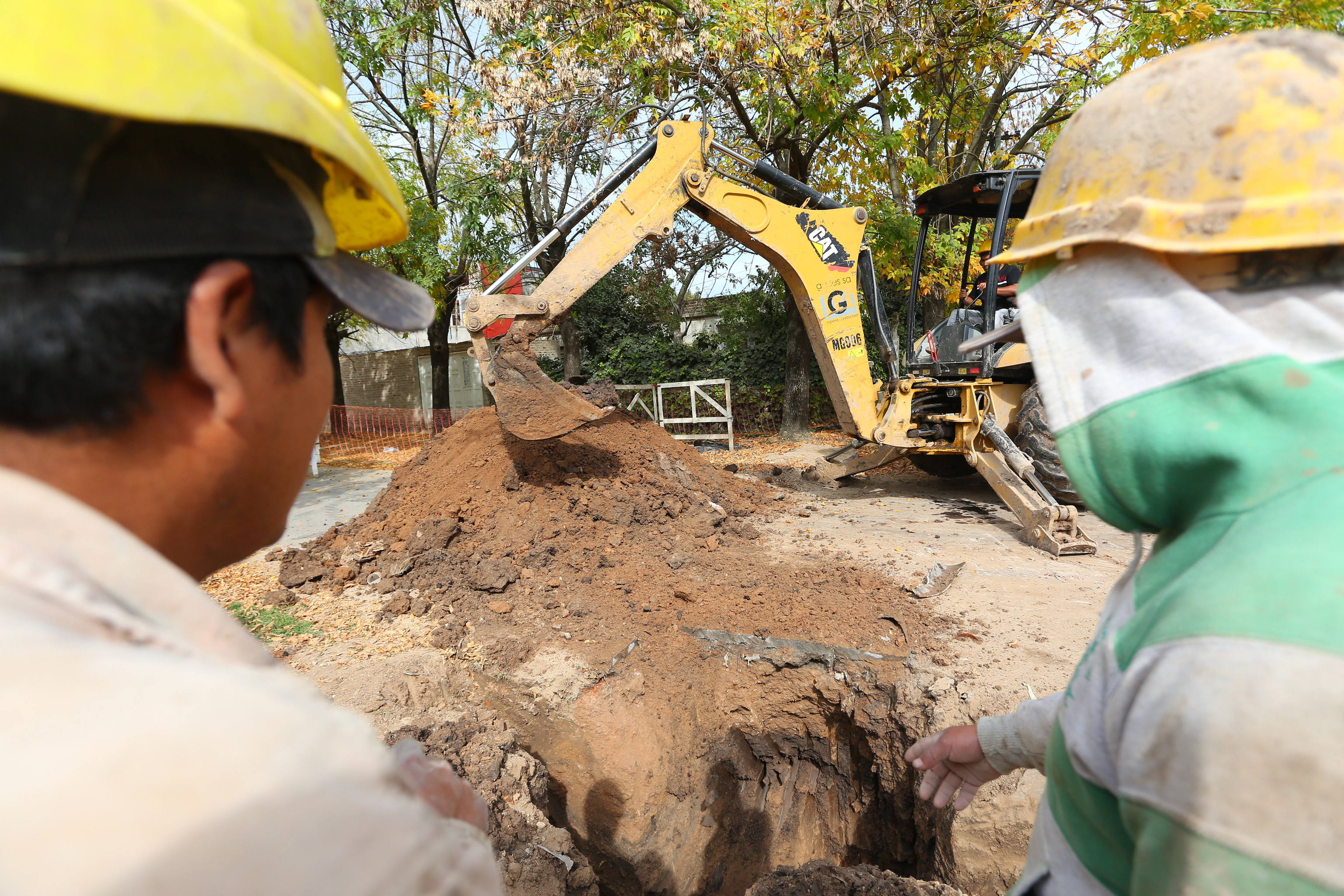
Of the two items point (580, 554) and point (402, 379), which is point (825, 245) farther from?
Result: point (402, 379)

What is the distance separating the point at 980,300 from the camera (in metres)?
7.67

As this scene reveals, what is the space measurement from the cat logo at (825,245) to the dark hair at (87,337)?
7.00m

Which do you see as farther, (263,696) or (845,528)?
(845,528)

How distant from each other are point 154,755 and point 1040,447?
24.1 feet

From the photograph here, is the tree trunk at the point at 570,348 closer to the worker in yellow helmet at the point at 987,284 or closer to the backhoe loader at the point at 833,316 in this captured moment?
the backhoe loader at the point at 833,316

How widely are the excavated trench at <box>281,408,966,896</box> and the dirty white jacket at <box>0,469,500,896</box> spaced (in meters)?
2.71

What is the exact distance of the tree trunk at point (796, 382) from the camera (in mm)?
14000

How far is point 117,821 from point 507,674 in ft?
13.3

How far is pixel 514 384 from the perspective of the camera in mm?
6004

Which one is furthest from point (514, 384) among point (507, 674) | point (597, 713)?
point (597, 713)

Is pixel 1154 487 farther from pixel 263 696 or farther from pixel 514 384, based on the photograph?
pixel 514 384

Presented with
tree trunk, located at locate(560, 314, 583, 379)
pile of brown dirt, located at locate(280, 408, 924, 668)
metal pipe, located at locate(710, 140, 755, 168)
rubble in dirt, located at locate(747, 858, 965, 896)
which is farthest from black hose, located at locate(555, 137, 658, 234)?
tree trunk, located at locate(560, 314, 583, 379)

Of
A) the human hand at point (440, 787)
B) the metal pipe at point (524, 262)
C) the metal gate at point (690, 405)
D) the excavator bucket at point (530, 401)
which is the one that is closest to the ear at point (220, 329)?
the human hand at point (440, 787)

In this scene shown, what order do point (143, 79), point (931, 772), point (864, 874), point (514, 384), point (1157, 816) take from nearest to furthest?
point (143, 79)
point (1157, 816)
point (931, 772)
point (864, 874)
point (514, 384)
